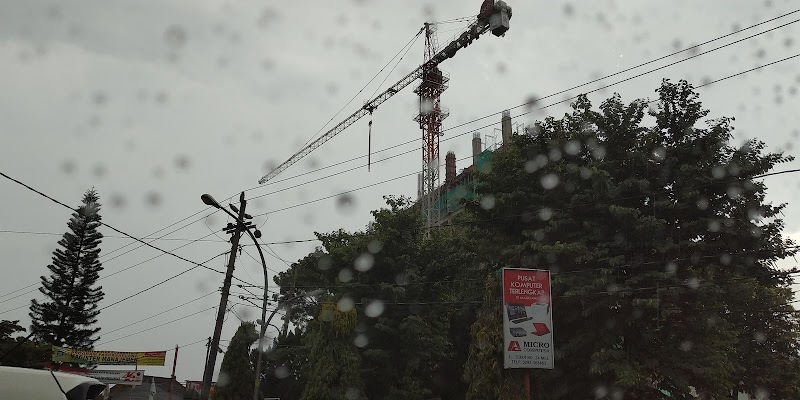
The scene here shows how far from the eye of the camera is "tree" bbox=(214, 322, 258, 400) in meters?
39.2

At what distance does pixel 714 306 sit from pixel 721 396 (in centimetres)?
340

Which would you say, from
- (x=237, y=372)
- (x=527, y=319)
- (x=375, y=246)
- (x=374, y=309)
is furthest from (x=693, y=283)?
(x=237, y=372)

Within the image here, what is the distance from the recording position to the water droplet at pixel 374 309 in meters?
35.8

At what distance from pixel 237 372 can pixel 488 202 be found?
840 inches

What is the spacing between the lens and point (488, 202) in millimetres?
29422

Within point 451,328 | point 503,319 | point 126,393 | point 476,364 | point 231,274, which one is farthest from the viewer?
point 126,393

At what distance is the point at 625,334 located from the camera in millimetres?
25500

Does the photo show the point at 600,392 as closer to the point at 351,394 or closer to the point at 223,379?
the point at 351,394

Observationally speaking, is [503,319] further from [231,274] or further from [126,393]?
[126,393]

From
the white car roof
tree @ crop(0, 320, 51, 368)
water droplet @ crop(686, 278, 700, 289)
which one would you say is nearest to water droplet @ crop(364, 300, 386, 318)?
water droplet @ crop(686, 278, 700, 289)

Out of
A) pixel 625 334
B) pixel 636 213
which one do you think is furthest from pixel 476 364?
pixel 636 213

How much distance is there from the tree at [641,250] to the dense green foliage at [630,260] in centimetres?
6

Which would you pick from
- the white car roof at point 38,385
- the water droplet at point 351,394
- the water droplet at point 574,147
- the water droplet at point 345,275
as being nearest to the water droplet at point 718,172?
the water droplet at point 574,147

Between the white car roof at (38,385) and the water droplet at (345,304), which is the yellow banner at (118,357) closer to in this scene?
the water droplet at (345,304)
